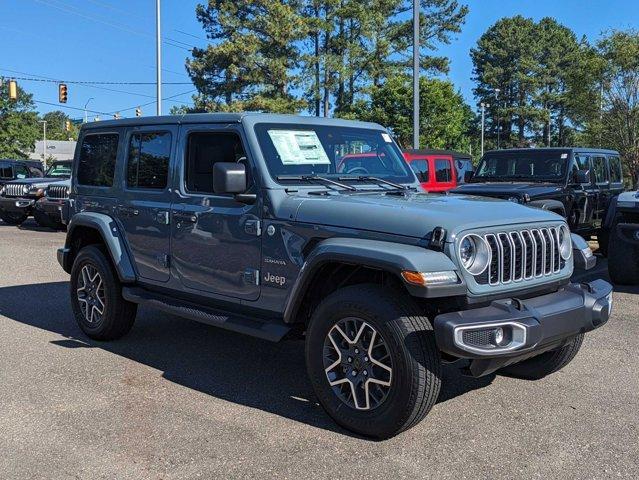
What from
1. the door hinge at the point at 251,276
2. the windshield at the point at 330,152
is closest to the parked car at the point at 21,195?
the windshield at the point at 330,152

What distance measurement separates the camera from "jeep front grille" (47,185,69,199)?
1559cm

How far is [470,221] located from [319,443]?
1529 millimetres

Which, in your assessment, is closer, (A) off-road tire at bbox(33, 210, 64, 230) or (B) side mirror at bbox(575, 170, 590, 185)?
(B) side mirror at bbox(575, 170, 590, 185)

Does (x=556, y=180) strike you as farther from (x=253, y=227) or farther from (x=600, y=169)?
(x=253, y=227)

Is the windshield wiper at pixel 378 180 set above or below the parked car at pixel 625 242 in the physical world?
above

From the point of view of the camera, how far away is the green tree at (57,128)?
12362 centimetres

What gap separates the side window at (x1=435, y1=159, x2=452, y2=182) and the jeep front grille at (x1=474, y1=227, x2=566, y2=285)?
36.1 ft

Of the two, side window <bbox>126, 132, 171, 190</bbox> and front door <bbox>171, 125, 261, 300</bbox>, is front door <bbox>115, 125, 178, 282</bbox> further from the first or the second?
front door <bbox>171, 125, 261, 300</bbox>

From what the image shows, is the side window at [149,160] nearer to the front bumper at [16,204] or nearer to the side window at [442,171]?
the side window at [442,171]

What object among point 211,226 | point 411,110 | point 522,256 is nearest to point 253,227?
point 211,226

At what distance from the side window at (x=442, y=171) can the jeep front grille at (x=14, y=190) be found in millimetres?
10983

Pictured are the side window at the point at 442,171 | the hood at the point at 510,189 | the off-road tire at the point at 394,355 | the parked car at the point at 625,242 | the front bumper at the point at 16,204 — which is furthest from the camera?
the front bumper at the point at 16,204

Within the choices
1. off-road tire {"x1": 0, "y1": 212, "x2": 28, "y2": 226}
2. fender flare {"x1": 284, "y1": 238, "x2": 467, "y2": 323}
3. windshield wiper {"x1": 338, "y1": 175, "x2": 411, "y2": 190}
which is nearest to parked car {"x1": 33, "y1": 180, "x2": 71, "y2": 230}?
off-road tire {"x1": 0, "y1": 212, "x2": 28, "y2": 226}

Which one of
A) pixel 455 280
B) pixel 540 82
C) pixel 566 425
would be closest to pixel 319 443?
pixel 455 280
